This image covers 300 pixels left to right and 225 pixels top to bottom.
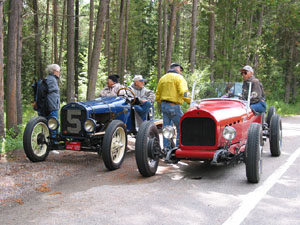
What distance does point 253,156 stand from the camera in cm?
612

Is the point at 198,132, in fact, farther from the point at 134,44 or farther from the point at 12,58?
the point at 134,44

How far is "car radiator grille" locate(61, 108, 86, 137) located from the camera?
8047 millimetres

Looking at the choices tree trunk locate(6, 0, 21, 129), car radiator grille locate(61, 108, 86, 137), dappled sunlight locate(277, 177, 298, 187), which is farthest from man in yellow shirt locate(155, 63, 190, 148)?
tree trunk locate(6, 0, 21, 129)

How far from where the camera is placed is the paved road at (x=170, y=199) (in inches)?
179

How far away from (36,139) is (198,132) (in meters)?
3.69

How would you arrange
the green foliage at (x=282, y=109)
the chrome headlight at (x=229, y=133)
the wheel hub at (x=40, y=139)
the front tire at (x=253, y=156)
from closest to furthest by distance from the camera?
1. the front tire at (x=253, y=156)
2. the chrome headlight at (x=229, y=133)
3. the wheel hub at (x=40, y=139)
4. the green foliage at (x=282, y=109)

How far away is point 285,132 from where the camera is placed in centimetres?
1347

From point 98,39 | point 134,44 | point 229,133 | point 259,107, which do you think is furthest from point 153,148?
point 134,44

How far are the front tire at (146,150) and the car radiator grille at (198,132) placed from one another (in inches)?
23.3

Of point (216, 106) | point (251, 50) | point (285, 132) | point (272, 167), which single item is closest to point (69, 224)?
point (216, 106)

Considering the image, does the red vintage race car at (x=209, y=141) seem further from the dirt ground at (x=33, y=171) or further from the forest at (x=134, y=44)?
the forest at (x=134, y=44)

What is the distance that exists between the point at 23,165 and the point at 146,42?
42.4 metres

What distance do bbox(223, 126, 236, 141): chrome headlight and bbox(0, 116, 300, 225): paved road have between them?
0.77 metres

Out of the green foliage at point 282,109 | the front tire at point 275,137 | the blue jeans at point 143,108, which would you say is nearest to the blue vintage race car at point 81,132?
the blue jeans at point 143,108
